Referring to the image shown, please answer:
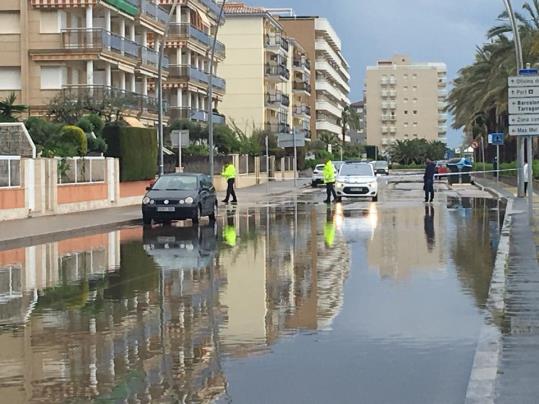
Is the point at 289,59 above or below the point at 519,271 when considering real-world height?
above

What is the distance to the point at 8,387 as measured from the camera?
775cm

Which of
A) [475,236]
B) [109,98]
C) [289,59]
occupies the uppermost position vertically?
[289,59]

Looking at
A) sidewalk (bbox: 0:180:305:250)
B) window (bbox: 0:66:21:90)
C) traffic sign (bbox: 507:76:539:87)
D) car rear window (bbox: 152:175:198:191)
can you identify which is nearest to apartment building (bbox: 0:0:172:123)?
window (bbox: 0:66:21:90)

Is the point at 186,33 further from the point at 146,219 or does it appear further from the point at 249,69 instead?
the point at 146,219

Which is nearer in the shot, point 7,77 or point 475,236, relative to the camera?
point 475,236

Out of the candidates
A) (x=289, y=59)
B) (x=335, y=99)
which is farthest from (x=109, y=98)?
(x=335, y=99)

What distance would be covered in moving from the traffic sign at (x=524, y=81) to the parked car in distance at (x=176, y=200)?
1081 cm

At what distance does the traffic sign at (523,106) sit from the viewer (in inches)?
880

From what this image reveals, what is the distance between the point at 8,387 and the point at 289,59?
104693 mm

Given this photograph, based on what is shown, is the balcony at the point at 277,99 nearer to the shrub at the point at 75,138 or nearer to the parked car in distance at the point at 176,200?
the shrub at the point at 75,138

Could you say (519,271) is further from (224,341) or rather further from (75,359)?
(75,359)

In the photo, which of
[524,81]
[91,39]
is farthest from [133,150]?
[524,81]

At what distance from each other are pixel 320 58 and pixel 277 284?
11749 cm

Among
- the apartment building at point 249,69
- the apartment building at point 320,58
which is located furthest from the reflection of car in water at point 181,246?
the apartment building at point 320,58
